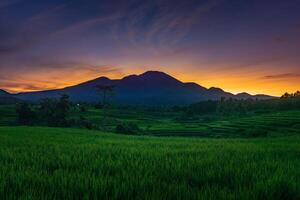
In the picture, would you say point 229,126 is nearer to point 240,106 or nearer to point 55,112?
point 55,112

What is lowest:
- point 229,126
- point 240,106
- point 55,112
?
point 229,126

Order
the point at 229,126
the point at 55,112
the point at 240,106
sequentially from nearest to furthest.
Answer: the point at 55,112 → the point at 229,126 → the point at 240,106

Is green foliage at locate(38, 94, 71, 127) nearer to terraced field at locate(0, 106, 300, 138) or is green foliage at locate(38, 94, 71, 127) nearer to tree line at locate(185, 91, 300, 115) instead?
terraced field at locate(0, 106, 300, 138)

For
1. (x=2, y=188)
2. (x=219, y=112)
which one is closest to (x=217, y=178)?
(x=2, y=188)

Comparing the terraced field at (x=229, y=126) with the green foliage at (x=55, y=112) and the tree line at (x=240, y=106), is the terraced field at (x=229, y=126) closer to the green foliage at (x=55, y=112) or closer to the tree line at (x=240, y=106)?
the green foliage at (x=55, y=112)

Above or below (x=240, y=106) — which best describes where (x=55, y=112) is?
below

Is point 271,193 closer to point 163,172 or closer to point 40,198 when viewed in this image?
point 163,172

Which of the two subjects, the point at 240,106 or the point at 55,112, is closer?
the point at 55,112

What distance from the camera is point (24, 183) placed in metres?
4.34

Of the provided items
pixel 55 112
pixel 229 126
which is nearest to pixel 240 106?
pixel 229 126

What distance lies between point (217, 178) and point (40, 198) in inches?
112

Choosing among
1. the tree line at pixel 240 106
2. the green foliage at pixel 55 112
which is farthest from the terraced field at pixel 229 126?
the tree line at pixel 240 106

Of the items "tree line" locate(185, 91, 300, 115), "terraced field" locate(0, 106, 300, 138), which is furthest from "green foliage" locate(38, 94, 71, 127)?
"tree line" locate(185, 91, 300, 115)

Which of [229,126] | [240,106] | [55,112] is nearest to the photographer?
[55,112]
